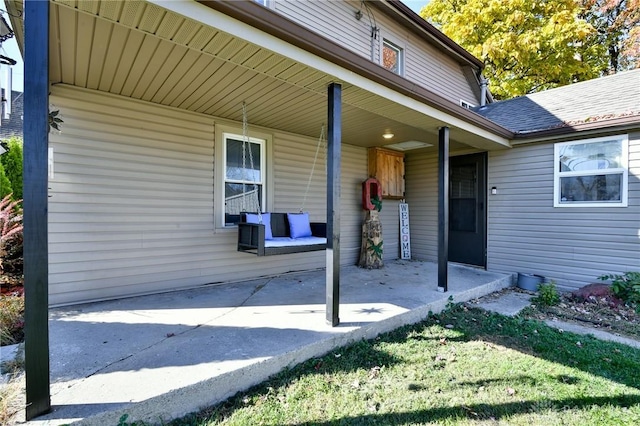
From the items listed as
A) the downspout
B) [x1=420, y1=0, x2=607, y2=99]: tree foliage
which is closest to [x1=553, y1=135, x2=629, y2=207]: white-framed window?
the downspout

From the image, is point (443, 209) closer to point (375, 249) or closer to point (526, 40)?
point (375, 249)

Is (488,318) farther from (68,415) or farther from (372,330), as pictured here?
(68,415)

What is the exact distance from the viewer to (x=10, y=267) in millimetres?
4270

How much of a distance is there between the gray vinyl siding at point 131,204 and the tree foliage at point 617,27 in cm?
1404

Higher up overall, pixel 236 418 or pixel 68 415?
pixel 68 415

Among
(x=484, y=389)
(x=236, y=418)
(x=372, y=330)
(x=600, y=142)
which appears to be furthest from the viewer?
(x=600, y=142)

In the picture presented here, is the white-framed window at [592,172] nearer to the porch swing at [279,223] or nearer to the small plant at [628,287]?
the small plant at [628,287]

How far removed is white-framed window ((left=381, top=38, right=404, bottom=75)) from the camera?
22.4 feet

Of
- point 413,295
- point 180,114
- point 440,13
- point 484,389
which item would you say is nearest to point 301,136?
point 180,114

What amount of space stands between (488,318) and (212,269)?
3.76 m

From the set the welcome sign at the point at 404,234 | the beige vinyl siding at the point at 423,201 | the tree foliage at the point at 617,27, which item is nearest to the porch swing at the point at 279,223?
the welcome sign at the point at 404,234

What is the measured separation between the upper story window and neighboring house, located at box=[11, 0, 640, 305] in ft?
0.10

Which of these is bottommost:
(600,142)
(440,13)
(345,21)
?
(600,142)

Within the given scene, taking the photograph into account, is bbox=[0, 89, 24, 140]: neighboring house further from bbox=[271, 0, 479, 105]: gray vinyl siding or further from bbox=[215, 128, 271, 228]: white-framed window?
bbox=[271, 0, 479, 105]: gray vinyl siding
